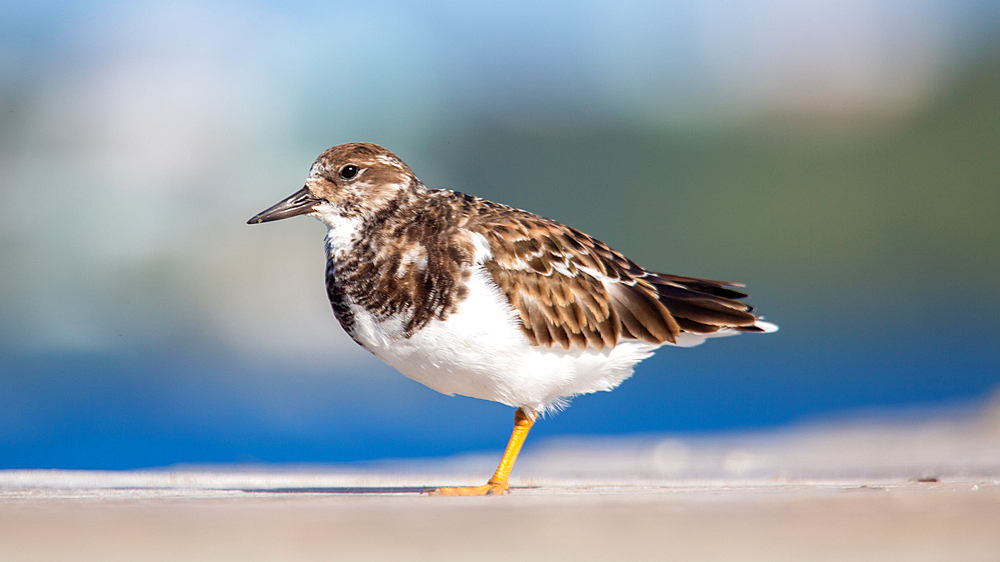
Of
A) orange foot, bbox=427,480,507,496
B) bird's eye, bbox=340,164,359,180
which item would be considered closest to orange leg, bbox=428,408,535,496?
orange foot, bbox=427,480,507,496

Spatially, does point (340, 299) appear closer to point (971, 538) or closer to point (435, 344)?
point (435, 344)

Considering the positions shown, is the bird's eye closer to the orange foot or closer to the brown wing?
the brown wing

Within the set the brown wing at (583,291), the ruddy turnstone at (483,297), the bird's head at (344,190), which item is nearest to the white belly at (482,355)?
the ruddy turnstone at (483,297)

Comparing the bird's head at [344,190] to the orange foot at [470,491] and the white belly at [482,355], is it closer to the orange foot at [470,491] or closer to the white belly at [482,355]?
the white belly at [482,355]

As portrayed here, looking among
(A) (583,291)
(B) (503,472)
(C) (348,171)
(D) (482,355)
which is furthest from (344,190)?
(B) (503,472)

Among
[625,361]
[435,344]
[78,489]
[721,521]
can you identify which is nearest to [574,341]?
[625,361]

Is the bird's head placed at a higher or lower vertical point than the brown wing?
higher
